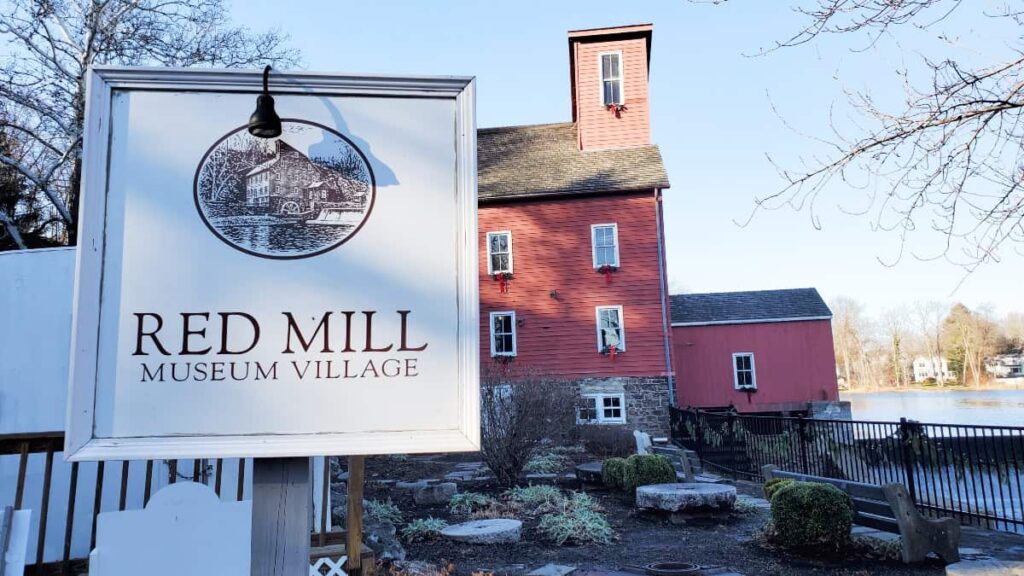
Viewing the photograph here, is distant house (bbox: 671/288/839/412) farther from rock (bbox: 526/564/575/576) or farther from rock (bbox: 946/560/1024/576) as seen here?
rock (bbox: 946/560/1024/576)

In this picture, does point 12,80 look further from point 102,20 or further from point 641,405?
point 641,405

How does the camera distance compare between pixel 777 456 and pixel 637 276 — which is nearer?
pixel 777 456

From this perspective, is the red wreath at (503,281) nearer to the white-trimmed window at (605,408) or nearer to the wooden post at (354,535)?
the white-trimmed window at (605,408)

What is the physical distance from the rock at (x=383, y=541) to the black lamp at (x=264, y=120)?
443 centimetres

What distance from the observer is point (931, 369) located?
94.7 meters

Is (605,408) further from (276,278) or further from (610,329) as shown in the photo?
(276,278)

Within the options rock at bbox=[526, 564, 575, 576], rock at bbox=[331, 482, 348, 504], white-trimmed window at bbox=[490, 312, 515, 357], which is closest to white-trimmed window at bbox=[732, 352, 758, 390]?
white-trimmed window at bbox=[490, 312, 515, 357]

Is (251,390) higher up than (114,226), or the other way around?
(114,226)

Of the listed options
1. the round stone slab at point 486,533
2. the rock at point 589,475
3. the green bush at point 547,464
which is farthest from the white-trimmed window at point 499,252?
the round stone slab at point 486,533

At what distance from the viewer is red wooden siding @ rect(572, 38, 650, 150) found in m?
20.0

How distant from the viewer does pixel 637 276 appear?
61.3ft

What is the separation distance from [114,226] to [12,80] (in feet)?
59.9

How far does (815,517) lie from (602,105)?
1616 cm

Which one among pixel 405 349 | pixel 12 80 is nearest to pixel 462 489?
pixel 405 349
